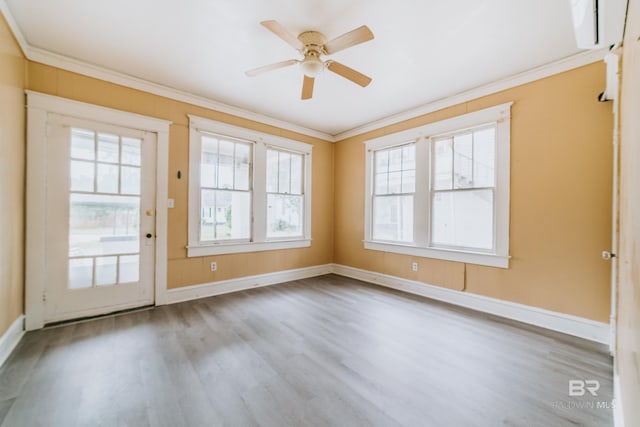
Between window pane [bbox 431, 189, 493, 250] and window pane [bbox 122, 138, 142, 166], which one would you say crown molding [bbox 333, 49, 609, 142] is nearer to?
window pane [bbox 431, 189, 493, 250]

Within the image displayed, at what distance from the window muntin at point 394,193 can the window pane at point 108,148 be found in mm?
3784

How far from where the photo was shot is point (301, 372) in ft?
6.42

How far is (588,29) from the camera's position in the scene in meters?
1.54

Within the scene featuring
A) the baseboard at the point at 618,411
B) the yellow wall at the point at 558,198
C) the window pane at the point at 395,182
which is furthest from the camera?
the window pane at the point at 395,182

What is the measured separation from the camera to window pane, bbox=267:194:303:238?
4.52m

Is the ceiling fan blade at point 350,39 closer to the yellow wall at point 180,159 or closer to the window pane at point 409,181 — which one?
the yellow wall at point 180,159

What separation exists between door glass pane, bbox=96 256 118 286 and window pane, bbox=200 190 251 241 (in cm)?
102

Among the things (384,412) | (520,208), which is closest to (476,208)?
(520,208)

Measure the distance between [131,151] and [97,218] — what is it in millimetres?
874

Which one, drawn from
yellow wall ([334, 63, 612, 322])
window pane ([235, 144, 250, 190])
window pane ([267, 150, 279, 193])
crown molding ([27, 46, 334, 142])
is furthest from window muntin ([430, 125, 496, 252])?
window pane ([235, 144, 250, 190])

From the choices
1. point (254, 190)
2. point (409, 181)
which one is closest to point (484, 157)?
point (409, 181)

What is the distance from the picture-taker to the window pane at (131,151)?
309 cm

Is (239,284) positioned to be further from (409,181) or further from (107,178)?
(409,181)

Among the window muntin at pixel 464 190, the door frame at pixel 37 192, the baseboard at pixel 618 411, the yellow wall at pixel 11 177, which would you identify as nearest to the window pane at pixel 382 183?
the window muntin at pixel 464 190
